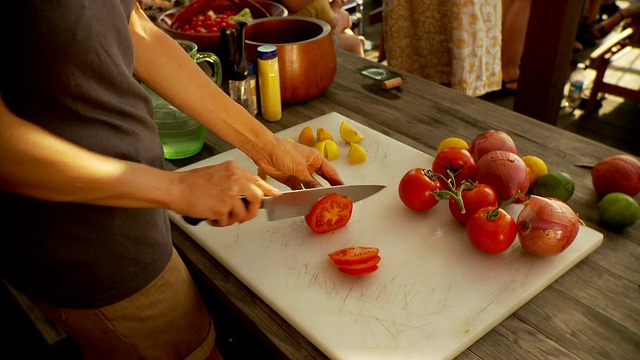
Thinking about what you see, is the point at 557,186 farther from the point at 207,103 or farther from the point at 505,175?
the point at 207,103

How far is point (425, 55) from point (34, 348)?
7.19 ft

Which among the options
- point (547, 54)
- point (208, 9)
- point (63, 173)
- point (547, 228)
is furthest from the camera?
point (547, 54)

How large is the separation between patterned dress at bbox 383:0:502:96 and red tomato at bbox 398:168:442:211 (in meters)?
1.57

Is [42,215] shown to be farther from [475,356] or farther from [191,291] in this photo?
[475,356]

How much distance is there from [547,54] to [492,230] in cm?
140

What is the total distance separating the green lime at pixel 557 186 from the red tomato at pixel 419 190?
233mm

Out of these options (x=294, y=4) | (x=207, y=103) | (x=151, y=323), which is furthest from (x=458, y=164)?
(x=294, y=4)

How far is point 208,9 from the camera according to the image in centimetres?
199

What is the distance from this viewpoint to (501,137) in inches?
48.6

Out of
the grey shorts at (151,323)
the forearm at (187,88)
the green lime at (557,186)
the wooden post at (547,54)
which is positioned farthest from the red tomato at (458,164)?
the wooden post at (547,54)

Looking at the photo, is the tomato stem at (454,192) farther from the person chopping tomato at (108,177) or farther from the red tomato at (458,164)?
the person chopping tomato at (108,177)

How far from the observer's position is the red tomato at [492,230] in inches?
38.4

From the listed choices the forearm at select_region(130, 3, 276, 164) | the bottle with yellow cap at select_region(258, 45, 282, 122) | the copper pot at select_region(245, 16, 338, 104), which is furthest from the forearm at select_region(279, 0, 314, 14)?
the forearm at select_region(130, 3, 276, 164)

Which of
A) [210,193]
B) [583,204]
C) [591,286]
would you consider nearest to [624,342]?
[591,286]
